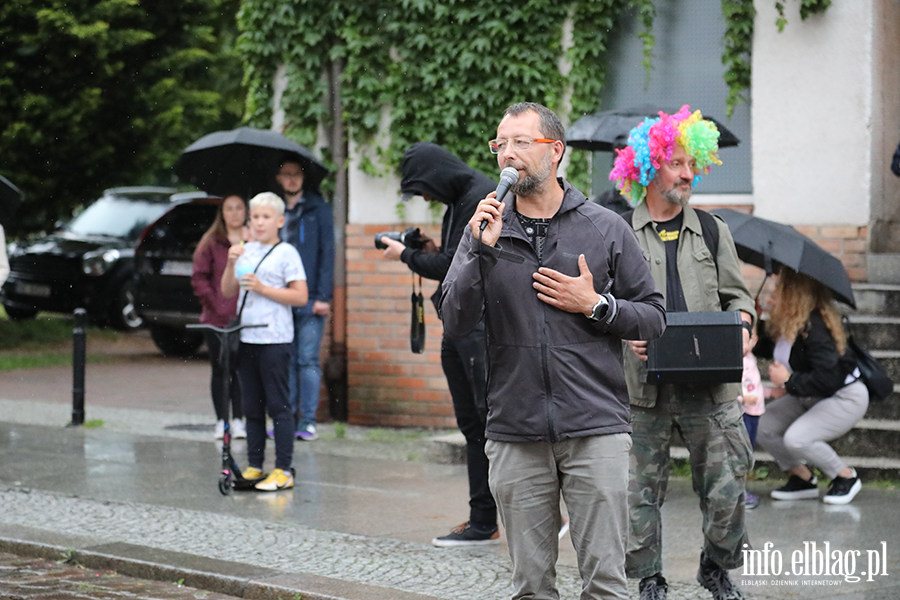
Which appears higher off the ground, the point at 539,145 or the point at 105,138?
the point at 105,138

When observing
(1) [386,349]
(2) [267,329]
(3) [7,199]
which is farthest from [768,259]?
(3) [7,199]

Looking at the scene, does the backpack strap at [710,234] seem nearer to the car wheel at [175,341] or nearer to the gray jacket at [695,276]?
the gray jacket at [695,276]

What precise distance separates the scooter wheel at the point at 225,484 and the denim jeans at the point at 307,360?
218 cm

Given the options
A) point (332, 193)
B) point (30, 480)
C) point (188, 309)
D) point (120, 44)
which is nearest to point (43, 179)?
point (120, 44)

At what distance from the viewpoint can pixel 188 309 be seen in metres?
15.2

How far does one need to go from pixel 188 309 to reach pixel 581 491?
11.7 metres

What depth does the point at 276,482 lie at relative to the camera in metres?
7.80

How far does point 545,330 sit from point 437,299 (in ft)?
6.99

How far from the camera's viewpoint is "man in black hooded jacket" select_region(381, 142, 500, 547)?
625 centimetres

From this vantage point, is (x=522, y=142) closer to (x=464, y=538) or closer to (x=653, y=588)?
(x=653, y=588)

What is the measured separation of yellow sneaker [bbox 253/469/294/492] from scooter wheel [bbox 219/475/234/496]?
0.22 m

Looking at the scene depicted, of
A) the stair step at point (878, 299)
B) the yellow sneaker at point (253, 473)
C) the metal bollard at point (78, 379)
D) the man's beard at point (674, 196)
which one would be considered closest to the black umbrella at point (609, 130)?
the stair step at point (878, 299)

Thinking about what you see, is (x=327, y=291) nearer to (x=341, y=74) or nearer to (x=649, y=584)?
(x=341, y=74)

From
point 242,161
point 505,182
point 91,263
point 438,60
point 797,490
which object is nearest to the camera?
point 505,182
